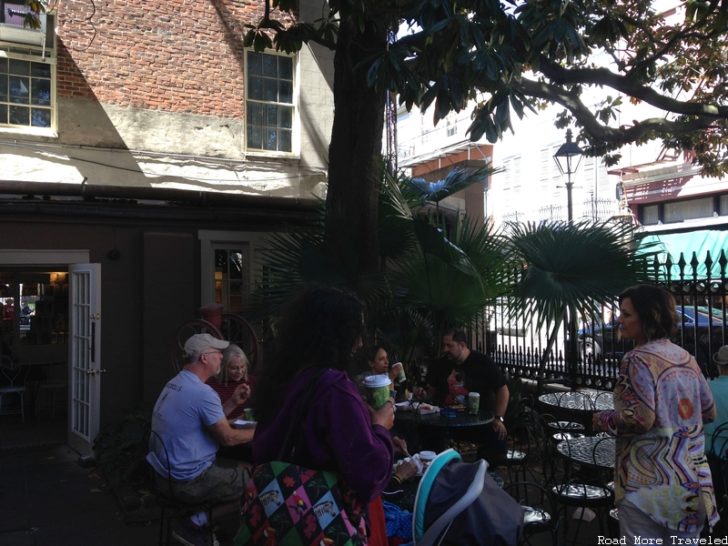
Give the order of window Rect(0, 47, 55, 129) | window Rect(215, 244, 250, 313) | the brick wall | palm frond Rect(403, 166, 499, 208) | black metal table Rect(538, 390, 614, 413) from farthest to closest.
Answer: the brick wall < window Rect(0, 47, 55, 129) < window Rect(215, 244, 250, 313) < palm frond Rect(403, 166, 499, 208) < black metal table Rect(538, 390, 614, 413)

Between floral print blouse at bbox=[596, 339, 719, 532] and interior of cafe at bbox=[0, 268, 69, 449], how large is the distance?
952 centimetres

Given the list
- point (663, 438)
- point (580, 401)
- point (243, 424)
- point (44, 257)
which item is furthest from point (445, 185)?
point (44, 257)

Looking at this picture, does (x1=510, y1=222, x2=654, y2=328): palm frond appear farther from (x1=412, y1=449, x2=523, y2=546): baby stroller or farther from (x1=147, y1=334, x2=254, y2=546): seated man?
(x1=412, y1=449, x2=523, y2=546): baby stroller

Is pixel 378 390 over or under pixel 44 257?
under

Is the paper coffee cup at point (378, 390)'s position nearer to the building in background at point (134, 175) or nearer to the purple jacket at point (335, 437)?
the purple jacket at point (335, 437)

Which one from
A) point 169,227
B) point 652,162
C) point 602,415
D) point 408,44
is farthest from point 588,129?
point 652,162

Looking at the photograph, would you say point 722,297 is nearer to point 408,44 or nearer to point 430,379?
point 430,379

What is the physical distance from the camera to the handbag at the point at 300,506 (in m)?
2.29

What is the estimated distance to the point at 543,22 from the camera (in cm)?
550

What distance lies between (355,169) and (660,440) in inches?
175

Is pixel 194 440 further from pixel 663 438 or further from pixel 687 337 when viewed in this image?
pixel 687 337

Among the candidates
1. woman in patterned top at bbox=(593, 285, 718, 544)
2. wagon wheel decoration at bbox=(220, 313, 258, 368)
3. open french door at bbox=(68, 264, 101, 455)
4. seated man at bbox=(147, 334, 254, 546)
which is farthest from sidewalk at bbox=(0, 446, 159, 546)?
woman in patterned top at bbox=(593, 285, 718, 544)

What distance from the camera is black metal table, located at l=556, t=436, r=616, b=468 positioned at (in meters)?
4.43

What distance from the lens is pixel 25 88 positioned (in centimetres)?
964
